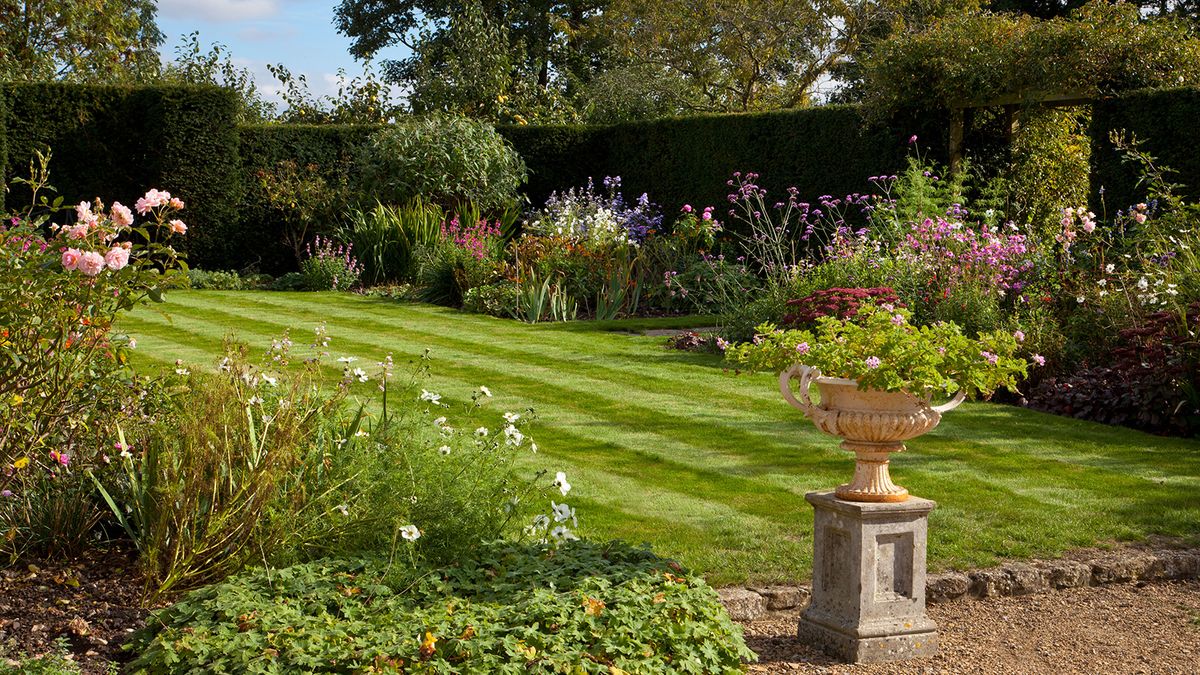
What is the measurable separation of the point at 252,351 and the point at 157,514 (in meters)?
5.62

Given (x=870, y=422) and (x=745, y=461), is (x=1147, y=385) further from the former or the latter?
(x=870, y=422)

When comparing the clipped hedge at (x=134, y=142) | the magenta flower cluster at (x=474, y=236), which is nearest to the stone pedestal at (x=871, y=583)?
the magenta flower cluster at (x=474, y=236)

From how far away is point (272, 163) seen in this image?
1712 centimetres

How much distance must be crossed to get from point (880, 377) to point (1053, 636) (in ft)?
3.75

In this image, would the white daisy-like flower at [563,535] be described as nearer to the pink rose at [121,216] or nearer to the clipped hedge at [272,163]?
the pink rose at [121,216]

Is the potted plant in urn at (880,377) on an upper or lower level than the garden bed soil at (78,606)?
upper

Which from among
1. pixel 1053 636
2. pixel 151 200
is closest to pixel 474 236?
pixel 151 200

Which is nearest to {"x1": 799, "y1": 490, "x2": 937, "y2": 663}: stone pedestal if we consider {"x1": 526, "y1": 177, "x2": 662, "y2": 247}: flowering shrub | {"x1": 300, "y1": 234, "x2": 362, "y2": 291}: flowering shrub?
{"x1": 526, "y1": 177, "x2": 662, "y2": 247}: flowering shrub

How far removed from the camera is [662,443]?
6.66 meters

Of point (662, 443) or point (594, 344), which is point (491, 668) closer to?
point (662, 443)

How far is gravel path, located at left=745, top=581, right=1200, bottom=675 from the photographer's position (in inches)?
149

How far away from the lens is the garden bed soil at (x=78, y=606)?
137 inches

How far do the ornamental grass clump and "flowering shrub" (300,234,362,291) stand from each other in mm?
11518

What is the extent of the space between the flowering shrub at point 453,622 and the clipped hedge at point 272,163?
13.8 metres
